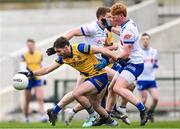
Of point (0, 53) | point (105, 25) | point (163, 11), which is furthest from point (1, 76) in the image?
point (105, 25)

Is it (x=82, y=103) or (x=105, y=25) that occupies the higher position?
(x=105, y=25)

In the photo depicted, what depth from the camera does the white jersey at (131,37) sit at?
1969 cm

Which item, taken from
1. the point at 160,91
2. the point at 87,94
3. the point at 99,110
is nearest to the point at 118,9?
the point at 87,94

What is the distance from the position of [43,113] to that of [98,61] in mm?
7862

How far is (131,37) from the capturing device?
1969 centimetres

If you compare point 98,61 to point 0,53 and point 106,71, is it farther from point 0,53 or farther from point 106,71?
point 0,53

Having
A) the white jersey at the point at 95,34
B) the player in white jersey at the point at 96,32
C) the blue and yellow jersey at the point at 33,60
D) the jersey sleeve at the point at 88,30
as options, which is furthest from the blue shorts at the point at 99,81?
the blue and yellow jersey at the point at 33,60

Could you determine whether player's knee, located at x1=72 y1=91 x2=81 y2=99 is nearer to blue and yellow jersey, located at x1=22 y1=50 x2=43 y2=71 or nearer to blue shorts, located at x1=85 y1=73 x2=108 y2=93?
blue shorts, located at x1=85 y1=73 x2=108 y2=93

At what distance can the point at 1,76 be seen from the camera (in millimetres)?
32844

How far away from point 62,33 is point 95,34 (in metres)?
14.5

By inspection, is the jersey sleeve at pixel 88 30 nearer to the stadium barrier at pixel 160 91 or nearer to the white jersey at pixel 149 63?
the white jersey at pixel 149 63

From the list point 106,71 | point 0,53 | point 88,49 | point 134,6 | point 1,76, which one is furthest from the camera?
point 0,53

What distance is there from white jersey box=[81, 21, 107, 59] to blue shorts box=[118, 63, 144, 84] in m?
1.24

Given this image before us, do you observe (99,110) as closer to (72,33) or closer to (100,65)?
(100,65)
